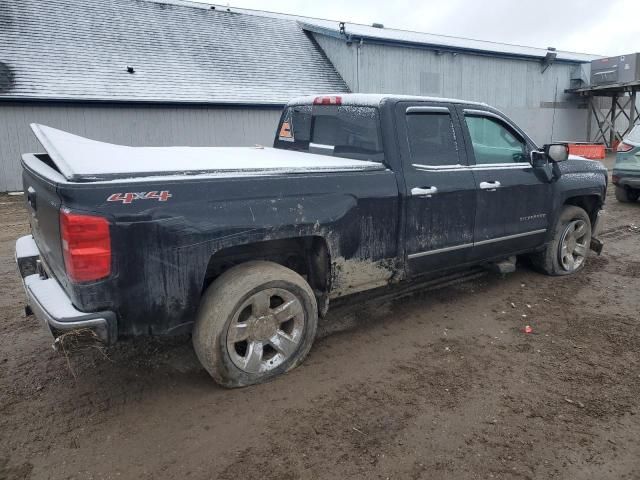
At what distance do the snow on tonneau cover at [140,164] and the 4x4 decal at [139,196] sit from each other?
0.36 ft

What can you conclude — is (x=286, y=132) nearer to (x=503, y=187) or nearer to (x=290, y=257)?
(x=290, y=257)

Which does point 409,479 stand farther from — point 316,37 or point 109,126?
point 316,37

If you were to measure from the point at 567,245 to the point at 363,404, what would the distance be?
3618 mm

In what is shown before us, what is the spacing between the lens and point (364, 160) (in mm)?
4012

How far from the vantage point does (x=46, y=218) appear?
3027 mm

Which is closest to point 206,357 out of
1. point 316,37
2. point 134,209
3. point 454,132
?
point 134,209

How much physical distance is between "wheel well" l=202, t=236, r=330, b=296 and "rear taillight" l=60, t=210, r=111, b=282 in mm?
715

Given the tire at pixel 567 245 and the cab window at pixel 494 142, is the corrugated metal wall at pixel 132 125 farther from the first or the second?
the tire at pixel 567 245

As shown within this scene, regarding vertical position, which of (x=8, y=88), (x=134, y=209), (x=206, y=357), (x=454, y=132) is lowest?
(x=206, y=357)

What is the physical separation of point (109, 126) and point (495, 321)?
44.0 feet

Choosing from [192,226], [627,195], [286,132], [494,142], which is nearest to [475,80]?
[627,195]

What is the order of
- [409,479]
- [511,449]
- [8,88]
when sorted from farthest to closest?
[8,88]
[511,449]
[409,479]

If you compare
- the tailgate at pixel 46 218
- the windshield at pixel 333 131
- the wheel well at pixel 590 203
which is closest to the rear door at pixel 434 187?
the windshield at pixel 333 131

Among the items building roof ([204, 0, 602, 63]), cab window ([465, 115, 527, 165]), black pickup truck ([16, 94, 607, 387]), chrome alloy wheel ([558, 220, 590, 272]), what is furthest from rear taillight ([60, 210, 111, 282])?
building roof ([204, 0, 602, 63])
